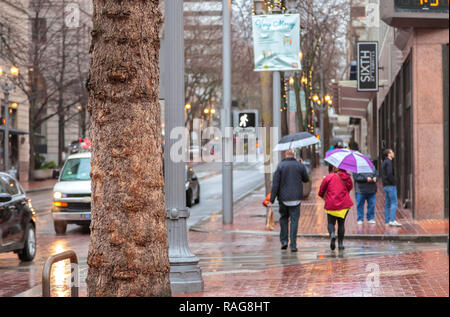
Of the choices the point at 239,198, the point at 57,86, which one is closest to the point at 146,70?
the point at 239,198

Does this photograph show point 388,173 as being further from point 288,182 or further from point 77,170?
point 77,170

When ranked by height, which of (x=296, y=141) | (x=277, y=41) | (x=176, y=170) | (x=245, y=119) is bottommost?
(x=176, y=170)

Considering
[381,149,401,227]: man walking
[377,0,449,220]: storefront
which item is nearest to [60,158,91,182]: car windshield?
[381,149,401,227]: man walking

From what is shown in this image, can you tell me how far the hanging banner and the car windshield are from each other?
4.88 m

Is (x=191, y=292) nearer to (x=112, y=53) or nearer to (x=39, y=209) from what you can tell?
(x=112, y=53)

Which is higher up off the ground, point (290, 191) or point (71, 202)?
point (290, 191)

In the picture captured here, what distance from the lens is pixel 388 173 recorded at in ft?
59.1

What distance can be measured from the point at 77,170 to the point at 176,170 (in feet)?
34.7

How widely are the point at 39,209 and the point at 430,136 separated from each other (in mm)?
14030

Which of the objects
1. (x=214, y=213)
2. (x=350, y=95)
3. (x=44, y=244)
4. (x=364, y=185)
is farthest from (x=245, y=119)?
(x=350, y=95)

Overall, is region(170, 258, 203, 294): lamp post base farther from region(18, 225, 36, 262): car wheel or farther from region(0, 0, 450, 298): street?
region(18, 225, 36, 262): car wheel

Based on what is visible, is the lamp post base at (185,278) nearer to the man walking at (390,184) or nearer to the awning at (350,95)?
the man walking at (390,184)

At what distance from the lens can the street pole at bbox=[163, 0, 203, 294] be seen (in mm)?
9773

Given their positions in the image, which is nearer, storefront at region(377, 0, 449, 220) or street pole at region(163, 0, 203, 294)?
street pole at region(163, 0, 203, 294)
